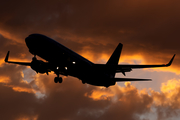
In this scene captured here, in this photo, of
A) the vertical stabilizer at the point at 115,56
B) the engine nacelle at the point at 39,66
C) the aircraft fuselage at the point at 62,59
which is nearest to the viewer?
the aircraft fuselage at the point at 62,59

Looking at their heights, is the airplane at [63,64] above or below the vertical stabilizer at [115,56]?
below

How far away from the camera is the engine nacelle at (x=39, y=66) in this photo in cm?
5055

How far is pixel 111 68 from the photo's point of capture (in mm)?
50656

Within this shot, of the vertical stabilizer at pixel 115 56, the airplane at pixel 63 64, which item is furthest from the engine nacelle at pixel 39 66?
the vertical stabilizer at pixel 115 56

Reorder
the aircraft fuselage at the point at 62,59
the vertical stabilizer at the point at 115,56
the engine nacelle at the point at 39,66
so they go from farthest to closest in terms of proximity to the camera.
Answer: the vertical stabilizer at the point at 115,56 → the engine nacelle at the point at 39,66 → the aircraft fuselage at the point at 62,59

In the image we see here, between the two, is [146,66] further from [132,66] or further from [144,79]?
[144,79]

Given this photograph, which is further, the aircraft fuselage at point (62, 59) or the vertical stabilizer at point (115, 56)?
the vertical stabilizer at point (115, 56)

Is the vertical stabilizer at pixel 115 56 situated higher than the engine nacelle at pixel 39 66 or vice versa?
the vertical stabilizer at pixel 115 56

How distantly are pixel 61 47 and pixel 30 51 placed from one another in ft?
20.6

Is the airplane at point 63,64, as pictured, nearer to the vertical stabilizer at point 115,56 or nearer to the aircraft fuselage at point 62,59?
the aircraft fuselage at point 62,59

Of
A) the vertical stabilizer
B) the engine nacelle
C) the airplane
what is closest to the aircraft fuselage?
the airplane

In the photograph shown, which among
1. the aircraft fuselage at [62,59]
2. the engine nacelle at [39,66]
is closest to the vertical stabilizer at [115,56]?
the aircraft fuselage at [62,59]

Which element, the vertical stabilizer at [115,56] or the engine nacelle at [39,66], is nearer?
the engine nacelle at [39,66]

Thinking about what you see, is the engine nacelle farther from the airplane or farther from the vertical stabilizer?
the vertical stabilizer
